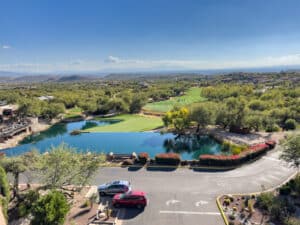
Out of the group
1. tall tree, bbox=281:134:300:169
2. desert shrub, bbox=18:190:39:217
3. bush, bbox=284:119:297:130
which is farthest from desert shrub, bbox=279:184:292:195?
bush, bbox=284:119:297:130

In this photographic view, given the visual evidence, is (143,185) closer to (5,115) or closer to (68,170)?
(68,170)

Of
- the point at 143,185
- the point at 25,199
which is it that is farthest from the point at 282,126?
the point at 25,199

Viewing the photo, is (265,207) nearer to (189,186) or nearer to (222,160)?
(189,186)

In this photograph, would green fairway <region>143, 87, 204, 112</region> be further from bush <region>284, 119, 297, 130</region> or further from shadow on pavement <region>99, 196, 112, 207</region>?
shadow on pavement <region>99, 196, 112, 207</region>

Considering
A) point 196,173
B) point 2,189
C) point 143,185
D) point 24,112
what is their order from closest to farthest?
point 2,189 → point 143,185 → point 196,173 → point 24,112

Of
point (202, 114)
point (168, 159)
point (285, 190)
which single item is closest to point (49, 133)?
point (202, 114)

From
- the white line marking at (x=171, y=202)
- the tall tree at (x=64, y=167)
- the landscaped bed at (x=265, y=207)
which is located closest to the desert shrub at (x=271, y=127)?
the landscaped bed at (x=265, y=207)
